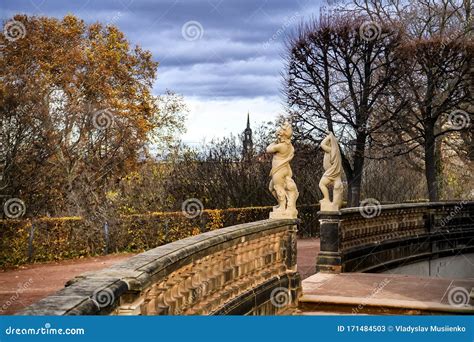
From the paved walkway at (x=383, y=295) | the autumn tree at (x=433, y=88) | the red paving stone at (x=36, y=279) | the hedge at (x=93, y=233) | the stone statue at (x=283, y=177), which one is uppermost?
the autumn tree at (x=433, y=88)

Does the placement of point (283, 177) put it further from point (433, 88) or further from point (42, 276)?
point (433, 88)

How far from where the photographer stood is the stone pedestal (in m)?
12.6

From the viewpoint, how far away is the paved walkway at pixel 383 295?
9.35m

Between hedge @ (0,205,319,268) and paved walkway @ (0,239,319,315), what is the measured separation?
1.69 ft

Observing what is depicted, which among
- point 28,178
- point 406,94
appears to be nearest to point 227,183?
point 406,94

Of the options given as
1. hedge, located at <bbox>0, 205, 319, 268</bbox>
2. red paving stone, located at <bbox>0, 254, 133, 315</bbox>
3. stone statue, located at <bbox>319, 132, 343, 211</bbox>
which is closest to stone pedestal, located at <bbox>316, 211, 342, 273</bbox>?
stone statue, located at <bbox>319, 132, 343, 211</bbox>

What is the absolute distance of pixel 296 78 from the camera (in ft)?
Answer: 75.4

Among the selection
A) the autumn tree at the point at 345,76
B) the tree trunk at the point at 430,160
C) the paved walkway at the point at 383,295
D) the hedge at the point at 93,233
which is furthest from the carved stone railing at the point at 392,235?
the hedge at the point at 93,233

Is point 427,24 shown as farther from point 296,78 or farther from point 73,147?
point 73,147

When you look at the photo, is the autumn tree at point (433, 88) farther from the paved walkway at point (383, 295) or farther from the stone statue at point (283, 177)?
the stone statue at point (283, 177)

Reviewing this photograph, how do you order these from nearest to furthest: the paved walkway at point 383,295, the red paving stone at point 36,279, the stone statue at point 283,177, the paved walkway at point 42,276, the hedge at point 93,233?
the paved walkway at point 383,295
the stone statue at point 283,177
the red paving stone at point 36,279
the paved walkway at point 42,276
the hedge at point 93,233

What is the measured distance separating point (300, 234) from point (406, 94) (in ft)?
23.4

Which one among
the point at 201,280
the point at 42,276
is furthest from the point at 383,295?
the point at 42,276

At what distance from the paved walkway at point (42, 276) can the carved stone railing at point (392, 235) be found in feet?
3.51
